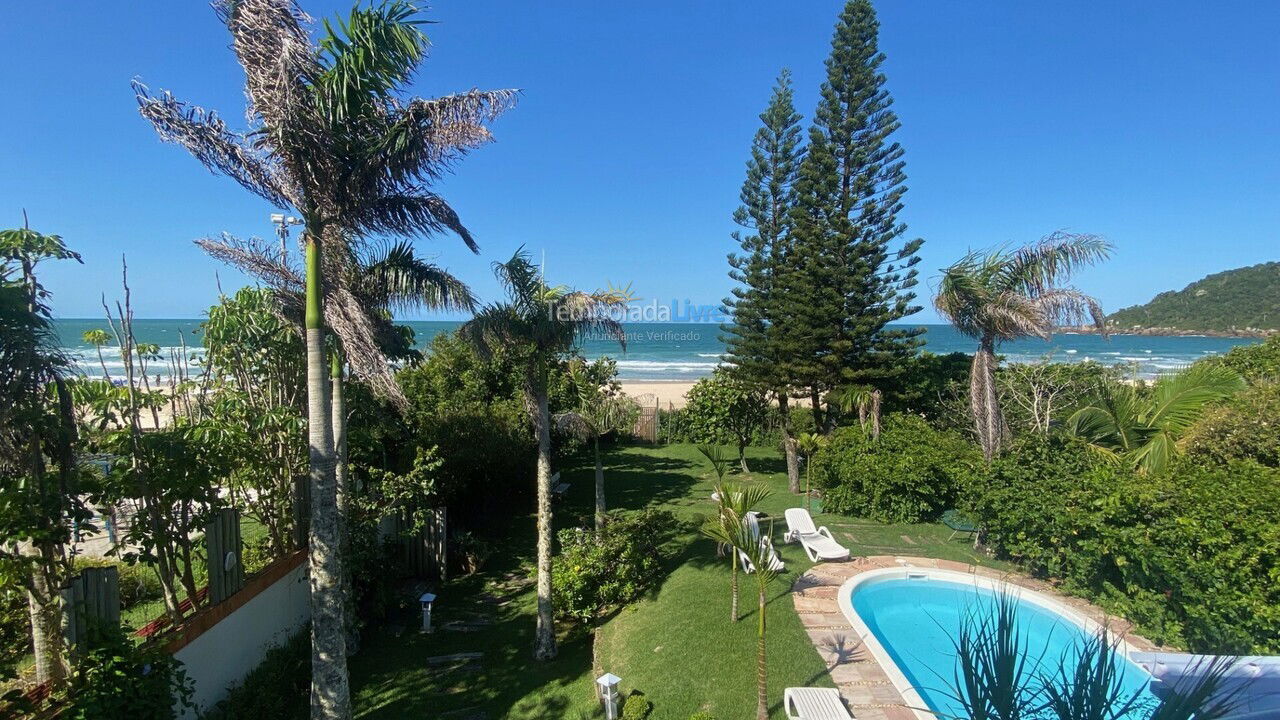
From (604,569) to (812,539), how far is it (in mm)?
2593

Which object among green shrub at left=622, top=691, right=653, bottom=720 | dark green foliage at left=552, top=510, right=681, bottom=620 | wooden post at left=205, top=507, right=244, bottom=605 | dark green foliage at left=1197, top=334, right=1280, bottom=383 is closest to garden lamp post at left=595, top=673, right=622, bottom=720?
green shrub at left=622, top=691, right=653, bottom=720

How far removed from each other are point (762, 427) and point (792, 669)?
889 cm

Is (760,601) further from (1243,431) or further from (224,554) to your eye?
(1243,431)

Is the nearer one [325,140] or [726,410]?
[325,140]

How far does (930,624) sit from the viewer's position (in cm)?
577

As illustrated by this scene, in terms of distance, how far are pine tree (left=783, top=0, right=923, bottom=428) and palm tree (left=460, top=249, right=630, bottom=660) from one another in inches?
272

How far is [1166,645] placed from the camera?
462 cm

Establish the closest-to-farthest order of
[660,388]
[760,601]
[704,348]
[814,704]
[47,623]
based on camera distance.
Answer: [47,623] < [814,704] < [760,601] < [660,388] < [704,348]

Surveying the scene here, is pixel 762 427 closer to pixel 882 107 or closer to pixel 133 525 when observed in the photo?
pixel 882 107

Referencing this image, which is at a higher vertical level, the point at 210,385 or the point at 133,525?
the point at 210,385

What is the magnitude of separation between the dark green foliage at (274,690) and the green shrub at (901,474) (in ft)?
23.6

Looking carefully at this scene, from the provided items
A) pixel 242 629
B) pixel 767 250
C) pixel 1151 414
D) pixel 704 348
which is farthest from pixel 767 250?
pixel 704 348

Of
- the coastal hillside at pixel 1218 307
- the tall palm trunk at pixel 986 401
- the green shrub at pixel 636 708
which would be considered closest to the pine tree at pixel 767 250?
the tall palm trunk at pixel 986 401

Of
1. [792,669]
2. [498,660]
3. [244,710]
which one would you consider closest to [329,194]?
[244,710]
